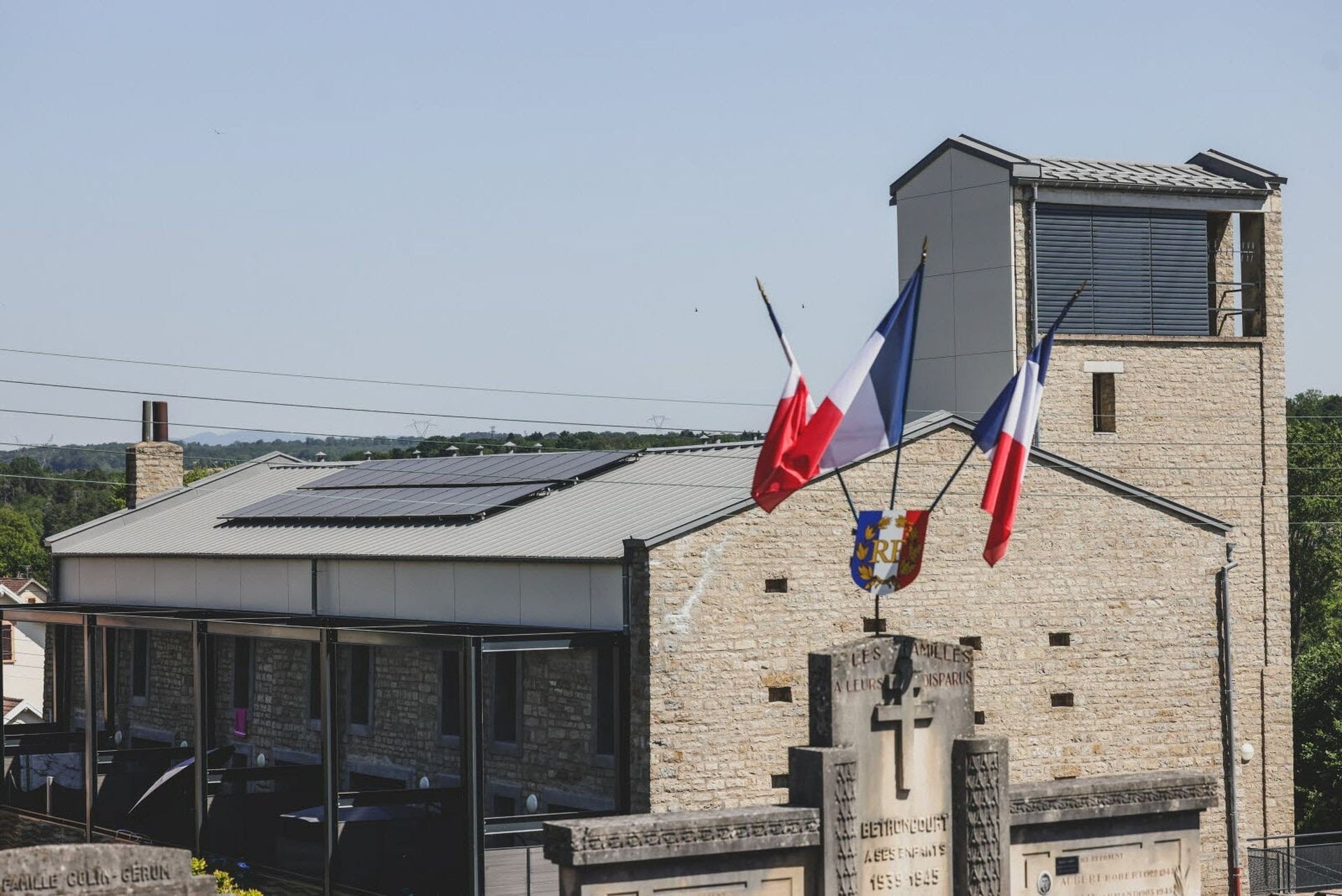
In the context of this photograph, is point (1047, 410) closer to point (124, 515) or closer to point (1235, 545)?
point (1235, 545)

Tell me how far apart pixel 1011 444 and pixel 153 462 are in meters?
30.8

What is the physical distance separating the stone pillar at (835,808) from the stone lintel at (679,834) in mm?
126

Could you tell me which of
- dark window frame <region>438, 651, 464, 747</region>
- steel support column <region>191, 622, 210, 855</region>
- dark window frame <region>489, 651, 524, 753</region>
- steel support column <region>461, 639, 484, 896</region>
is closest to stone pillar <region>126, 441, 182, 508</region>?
steel support column <region>191, 622, 210, 855</region>

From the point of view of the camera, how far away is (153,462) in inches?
1858

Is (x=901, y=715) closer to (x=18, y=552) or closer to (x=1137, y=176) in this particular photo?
(x=1137, y=176)

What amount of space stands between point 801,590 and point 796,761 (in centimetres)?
933

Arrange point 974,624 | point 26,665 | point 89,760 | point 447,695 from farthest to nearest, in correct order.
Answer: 1. point 26,665
2. point 89,760
3. point 447,695
4. point 974,624

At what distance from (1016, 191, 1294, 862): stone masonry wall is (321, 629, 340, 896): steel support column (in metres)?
15.3

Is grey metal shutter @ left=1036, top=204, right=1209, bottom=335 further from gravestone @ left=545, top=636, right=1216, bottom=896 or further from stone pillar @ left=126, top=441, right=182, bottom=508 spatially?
stone pillar @ left=126, top=441, right=182, bottom=508

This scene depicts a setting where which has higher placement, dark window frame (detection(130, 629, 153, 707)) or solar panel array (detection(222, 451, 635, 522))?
solar panel array (detection(222, 451, 635, 522))

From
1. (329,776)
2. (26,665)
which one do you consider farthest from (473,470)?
(26,665)

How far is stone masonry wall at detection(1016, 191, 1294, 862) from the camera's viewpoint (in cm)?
3544

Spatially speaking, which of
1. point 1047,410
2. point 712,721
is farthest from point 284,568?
point 1047,410

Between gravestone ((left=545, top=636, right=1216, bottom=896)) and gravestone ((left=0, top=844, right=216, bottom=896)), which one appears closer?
gravestone ((left=0, top=844, right=216, bottom=896))
